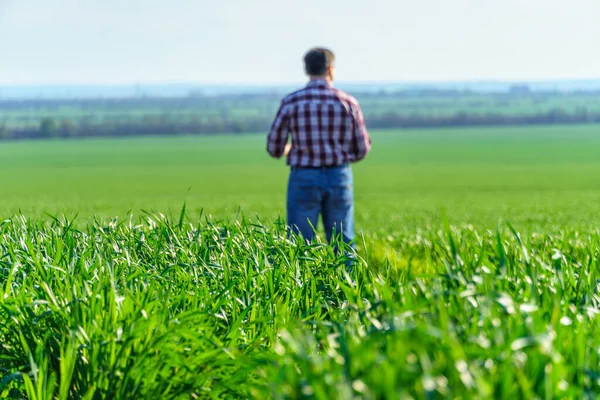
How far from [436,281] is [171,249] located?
7.63 feet

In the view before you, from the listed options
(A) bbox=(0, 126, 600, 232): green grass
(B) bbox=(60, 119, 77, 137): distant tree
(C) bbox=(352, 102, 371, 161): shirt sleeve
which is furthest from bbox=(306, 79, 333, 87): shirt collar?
(B) bbox=(60, 119, 77, 137): distant tree

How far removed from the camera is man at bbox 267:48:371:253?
7.03m

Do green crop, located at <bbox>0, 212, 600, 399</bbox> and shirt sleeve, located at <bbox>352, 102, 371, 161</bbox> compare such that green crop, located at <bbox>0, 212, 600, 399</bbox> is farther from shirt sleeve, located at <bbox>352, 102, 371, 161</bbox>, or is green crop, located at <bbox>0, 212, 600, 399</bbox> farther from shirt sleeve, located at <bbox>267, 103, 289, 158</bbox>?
shirt sleeve, located at <bbox>352, 102, 371, 161</bbox>

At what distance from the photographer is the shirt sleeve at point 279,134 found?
7113 millimetres

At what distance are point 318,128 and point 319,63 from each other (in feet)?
1.75

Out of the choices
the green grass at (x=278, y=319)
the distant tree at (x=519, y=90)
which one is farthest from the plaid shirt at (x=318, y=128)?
the distant tree at (x=519, y=90)

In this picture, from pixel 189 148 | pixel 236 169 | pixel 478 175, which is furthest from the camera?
pixel 189 148

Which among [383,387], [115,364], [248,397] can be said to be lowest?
[248,397]

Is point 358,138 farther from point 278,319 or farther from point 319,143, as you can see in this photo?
point 278,319

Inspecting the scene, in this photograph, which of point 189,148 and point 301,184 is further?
point 189,148

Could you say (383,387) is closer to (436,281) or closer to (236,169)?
(436,281)

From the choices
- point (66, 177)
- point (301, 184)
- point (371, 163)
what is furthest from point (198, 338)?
point (371, 163)

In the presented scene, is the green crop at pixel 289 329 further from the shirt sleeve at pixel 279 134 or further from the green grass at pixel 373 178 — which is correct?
the green grass at pixel 373 178

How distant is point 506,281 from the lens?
3043 mm
